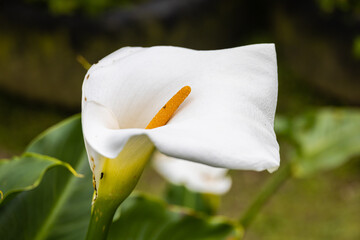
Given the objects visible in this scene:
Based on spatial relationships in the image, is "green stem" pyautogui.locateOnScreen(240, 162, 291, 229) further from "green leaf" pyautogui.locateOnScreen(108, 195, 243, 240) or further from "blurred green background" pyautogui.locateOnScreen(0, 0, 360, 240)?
"blurred green background" pyautogui.locateOnScreen(0, 0, 360, 240)

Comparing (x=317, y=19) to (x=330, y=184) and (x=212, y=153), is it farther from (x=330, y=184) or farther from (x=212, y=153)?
(x=212, y=153)

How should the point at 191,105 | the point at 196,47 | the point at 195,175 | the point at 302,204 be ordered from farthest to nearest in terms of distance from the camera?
the point at 196,47, the point at 302,204, the point at 195,175, the point at 191,105

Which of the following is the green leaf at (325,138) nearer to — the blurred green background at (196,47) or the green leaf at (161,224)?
the green leaf at (161,224)

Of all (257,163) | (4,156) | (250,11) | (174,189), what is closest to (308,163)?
(174,189)

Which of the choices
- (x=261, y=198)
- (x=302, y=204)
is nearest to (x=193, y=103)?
(x=261, y=198)

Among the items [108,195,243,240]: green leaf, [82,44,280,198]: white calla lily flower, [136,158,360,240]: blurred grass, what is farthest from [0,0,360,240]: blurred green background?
[82,44,280,198]: white calla lily flower

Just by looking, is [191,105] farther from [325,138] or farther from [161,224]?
[325,138]

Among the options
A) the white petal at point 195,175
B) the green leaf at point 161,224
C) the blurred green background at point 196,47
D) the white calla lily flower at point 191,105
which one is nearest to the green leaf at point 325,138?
the white petal at point 195,175
